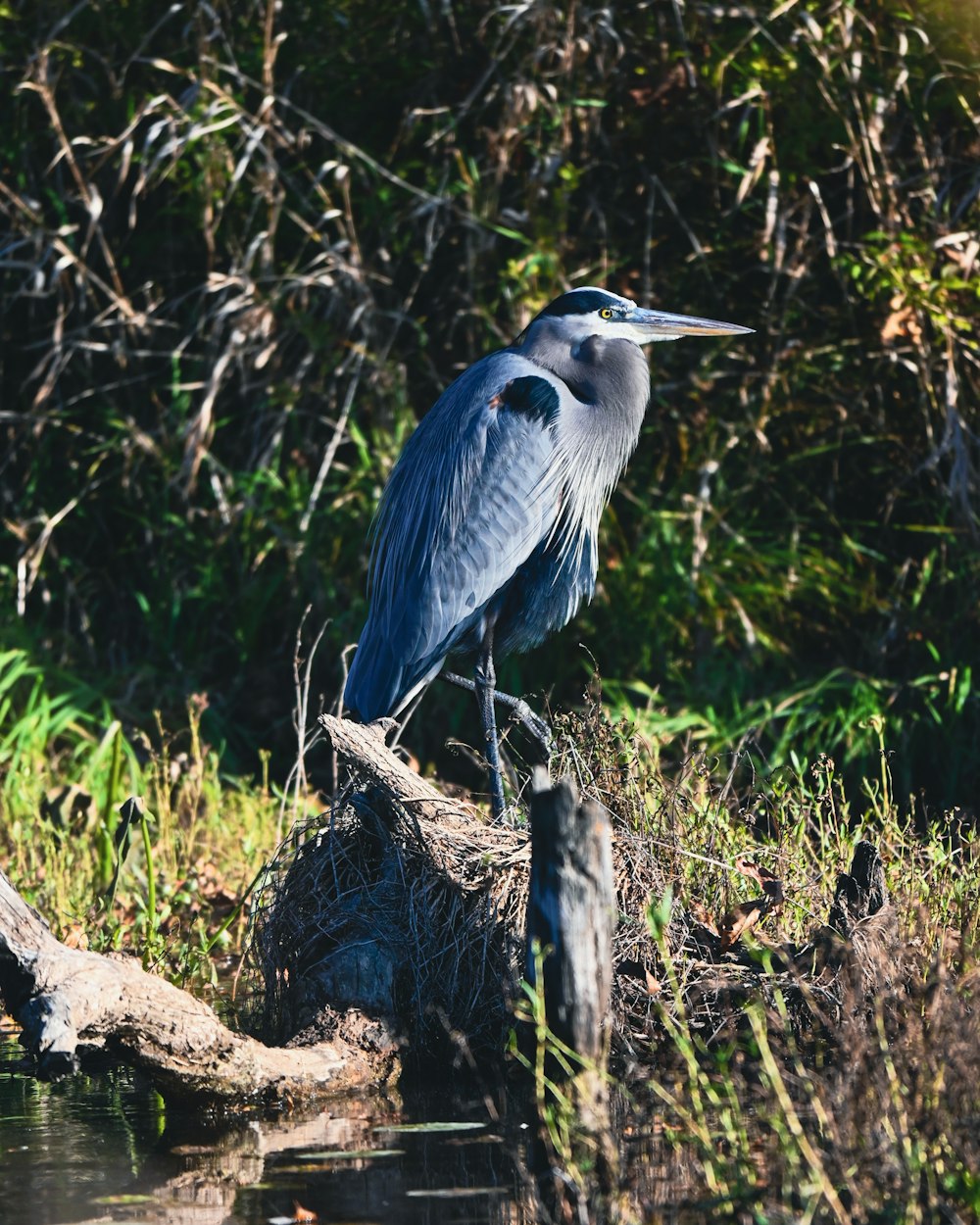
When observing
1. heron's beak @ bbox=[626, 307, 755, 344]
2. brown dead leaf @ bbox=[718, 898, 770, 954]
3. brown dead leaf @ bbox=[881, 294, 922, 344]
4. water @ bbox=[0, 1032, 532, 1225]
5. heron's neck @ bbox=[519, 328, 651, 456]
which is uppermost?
brown dead leaf @ bbox=[881, 294, 922, 344]

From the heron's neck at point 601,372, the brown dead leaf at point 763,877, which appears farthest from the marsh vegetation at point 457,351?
the brown dead leaf at point 763,877

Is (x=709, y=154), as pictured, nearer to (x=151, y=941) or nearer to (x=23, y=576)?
(x=23, y=576)

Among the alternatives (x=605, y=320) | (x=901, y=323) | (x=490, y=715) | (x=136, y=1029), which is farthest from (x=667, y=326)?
(x=136, y=1029)

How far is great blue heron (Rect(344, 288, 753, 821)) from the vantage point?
16.2 feet

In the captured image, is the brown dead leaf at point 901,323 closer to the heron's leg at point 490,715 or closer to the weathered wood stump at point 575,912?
the heron's leg at point 490,715

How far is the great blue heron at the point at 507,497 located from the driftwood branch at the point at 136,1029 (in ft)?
5.13

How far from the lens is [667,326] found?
529 centimetres

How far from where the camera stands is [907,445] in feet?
21.7

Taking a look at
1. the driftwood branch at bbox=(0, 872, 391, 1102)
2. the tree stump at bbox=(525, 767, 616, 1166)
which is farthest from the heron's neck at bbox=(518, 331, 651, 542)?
the tree stump at bbox=(525, 767, 616, 1166)

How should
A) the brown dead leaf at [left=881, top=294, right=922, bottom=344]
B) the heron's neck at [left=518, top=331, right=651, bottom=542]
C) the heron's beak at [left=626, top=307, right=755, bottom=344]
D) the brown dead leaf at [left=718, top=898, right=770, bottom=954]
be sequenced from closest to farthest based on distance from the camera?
the brown dead leaf at [left=718, top=898, right=770, bottom=954], the heron's neck at [left=518, top=331, right=651, bottom=542], the heron's beak at [left=626, top=307, right=755, bottom=344], the brown dead leaf at [left=881, top=294, right=922, bottom=344]

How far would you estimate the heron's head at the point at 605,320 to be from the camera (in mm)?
5176

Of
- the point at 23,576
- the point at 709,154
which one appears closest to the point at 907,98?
the point at 709,154

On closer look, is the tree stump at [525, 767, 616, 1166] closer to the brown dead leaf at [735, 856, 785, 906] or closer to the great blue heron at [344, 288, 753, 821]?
the brown dead leaf at [735, 856, 785, 906]

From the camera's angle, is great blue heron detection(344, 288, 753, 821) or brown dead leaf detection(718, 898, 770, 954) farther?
great blue heron detection(344, 288, 753, 821)
